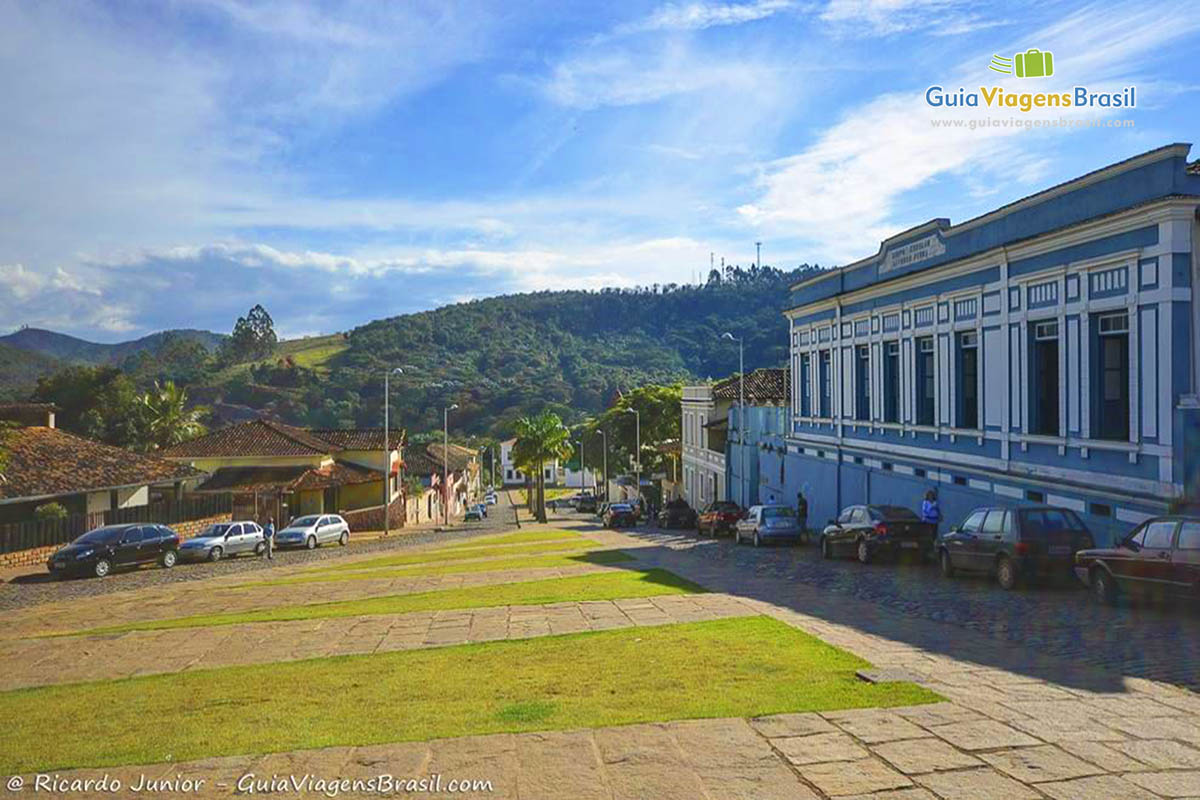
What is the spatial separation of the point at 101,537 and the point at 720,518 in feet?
70.8

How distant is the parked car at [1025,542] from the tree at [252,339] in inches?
6059

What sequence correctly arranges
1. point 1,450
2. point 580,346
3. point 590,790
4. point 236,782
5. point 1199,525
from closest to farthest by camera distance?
point 590,790
point 236,782
point 1199,525
point 1,450
point 580,346

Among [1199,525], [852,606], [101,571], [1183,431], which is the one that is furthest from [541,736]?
[101,571]

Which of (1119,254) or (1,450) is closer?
(1119,254)

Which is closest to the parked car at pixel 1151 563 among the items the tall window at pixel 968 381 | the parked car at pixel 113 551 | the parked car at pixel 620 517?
the tall window at pixel 968 381

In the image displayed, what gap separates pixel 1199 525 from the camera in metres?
13.8

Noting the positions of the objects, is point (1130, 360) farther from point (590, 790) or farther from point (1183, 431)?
point (590, 790)

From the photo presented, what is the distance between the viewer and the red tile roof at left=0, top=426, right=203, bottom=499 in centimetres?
3566

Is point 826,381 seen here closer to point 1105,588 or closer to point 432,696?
point 1105,588

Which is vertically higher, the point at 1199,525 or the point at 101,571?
the point at 1199,525

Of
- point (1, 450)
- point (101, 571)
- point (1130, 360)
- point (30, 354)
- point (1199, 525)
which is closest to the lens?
point (1199, 525)

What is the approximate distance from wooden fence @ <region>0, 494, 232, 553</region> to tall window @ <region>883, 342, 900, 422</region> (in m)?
29.2

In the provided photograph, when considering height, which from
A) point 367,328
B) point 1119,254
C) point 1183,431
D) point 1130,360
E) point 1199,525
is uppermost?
point 367,328

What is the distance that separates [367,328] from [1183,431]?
17371 centimetres
